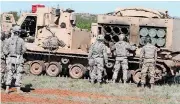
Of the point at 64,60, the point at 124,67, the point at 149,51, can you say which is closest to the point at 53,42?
the point at 64,60

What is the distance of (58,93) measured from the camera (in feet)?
44.6

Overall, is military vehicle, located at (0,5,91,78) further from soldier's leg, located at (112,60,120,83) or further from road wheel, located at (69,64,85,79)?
soldier's leg, located at (112,60,120,83)

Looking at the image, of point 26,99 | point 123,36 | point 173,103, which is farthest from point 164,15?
point 26,99

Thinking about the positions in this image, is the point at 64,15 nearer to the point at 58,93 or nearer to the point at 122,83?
the point at 122,83

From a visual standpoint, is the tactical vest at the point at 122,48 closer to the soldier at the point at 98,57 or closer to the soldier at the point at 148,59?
the soldier at the point at 98,57

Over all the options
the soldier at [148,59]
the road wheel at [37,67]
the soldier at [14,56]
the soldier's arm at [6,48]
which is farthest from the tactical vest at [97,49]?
the soldier's arm at [6,48]

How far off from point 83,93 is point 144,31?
4449 mm

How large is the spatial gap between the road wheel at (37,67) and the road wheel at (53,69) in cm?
27

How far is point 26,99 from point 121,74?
6.35m

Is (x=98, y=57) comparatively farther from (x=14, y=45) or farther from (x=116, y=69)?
(x=14, y=45)

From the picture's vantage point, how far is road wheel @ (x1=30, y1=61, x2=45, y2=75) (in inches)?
735

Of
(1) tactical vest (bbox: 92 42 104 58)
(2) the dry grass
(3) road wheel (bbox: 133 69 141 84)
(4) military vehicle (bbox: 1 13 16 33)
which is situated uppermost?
(4) military vehicle (bbox: 1 13 16 33)

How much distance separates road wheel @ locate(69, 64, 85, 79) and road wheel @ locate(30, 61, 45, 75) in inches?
49.7

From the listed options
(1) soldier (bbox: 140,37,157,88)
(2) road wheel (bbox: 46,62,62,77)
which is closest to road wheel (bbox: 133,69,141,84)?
(1) soldier (bbox: 140,37,157,88)
